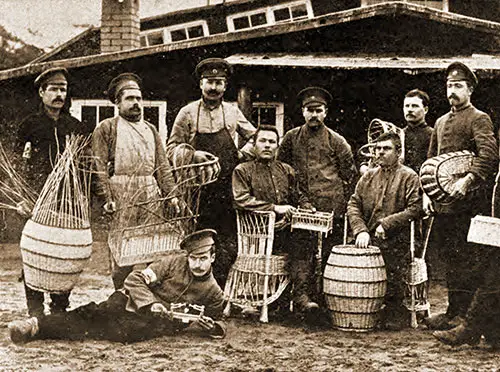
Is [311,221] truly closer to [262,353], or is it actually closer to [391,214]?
[391,214]

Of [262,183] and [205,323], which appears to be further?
[262,183]

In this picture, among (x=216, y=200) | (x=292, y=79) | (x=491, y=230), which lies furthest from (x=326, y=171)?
(x=292, y=79)

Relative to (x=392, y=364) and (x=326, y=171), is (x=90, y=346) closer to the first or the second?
(x=392, y=364)

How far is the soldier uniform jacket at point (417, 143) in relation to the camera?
683cm

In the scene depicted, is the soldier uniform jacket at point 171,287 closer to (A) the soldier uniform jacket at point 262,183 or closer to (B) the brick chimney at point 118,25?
(A) the soldier uniform jacket at point 262,183

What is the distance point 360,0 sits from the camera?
15.4m

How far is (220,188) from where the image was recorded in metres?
6.85

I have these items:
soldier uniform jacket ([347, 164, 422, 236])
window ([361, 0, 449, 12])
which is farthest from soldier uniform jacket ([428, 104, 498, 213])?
window ([361, 0, 449, 12])

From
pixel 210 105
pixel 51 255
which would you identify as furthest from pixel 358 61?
pixel 51 255

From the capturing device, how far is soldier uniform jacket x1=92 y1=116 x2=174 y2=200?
6.04 metres

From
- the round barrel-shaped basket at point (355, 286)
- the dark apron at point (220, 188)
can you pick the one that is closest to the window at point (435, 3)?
the dark apron at point (220, 188)

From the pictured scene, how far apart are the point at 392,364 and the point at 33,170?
10.8 feet

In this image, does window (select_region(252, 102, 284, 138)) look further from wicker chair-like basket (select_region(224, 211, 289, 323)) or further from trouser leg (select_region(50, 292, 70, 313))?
trouser leg (select_region(50, 292, 70, 313))

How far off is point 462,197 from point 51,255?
332cm
